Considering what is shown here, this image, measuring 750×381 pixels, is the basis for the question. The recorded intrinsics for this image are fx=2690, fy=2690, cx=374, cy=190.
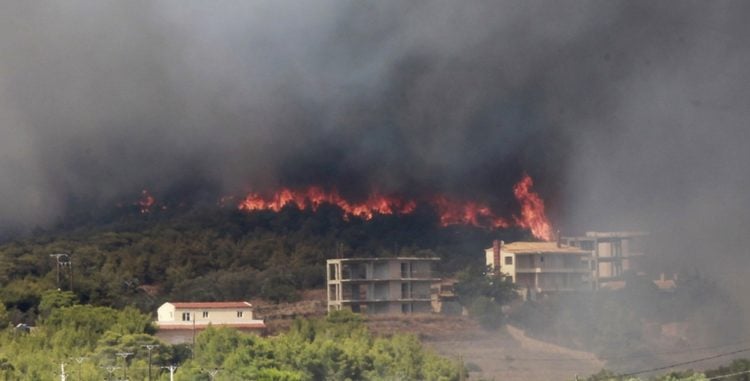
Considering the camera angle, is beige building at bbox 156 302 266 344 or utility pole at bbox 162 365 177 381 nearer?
utility pole at bbox 162 365 177 381

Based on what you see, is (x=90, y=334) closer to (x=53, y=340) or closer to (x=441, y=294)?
(x=53, y=340)

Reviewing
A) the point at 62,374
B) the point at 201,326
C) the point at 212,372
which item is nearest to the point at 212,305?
the point at 201,326

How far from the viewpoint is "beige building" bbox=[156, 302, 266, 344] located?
2694 inches

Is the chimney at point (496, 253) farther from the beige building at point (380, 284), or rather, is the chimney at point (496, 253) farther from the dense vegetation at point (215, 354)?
the dense vegetation at point (215, 354)

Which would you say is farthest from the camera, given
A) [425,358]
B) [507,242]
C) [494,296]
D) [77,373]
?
[507,242]

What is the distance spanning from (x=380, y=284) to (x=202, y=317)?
19.6 feet

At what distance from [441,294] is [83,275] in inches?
387

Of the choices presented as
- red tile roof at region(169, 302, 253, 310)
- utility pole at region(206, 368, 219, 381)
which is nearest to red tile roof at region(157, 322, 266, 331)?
red tile roof at region(169, 302, 253, 310)

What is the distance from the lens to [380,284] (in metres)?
73.2

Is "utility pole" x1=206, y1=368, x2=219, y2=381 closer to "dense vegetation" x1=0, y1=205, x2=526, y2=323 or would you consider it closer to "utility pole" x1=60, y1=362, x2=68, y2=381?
"utility pole" x1=60, y1=362, x2=68, y2=381

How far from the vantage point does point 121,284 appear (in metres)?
73.3

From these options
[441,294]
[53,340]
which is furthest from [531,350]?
[53,340]

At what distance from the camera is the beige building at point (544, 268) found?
74250 mm

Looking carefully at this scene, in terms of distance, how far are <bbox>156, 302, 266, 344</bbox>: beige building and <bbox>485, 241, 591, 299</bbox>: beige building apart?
803cm
